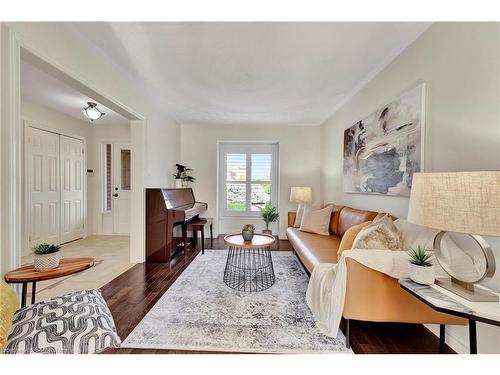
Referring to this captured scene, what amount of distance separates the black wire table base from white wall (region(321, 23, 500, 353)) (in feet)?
5.18

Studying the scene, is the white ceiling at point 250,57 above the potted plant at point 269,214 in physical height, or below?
above

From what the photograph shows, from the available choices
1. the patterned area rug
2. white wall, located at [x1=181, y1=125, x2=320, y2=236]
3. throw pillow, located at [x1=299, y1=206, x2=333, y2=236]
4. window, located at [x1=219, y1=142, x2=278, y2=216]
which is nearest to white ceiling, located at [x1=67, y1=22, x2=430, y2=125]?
white wall, located at [x1=181, y1=125, x2=320, y2=236]

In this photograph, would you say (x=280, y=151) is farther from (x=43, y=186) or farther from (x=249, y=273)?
(x=43, y=186)

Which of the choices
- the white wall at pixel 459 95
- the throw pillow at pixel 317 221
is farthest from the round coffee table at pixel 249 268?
the white wall at pixel 459 95

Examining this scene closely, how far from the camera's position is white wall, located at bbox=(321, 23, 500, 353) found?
1.31 metres

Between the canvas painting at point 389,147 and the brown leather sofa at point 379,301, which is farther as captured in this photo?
the canvas painting at point 389,147

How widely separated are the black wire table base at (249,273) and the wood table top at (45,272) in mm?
1432

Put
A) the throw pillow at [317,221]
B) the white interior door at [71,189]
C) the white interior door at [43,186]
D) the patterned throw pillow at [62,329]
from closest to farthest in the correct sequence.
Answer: the patterned throw pillow at [62,329] < the throw pillow at [317,221] < the white interior door at [43,186] < the white interior door at [71,189]

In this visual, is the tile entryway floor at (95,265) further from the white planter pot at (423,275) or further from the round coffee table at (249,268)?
the white planter pot at (423,275)

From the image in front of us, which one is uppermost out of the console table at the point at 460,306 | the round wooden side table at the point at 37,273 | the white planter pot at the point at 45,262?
the white planter pot at the point at 45,262

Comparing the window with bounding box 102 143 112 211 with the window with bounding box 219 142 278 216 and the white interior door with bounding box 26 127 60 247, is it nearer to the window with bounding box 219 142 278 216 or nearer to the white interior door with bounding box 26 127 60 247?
the white interior door with bounding box 26 127 60 247

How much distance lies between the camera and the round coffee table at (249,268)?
2.43m
